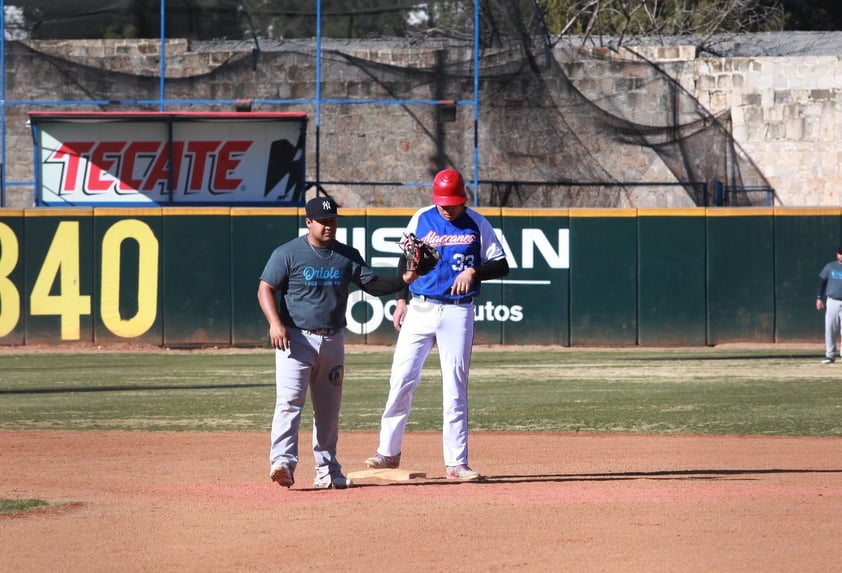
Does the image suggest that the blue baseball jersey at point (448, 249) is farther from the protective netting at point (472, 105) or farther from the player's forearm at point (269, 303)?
the protective netting at point (472, 105)

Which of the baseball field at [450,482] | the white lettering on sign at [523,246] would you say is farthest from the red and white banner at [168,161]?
the baseball field at [450,482]

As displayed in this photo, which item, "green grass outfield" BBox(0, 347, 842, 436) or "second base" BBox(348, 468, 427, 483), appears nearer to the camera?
"second base" BBox(348, 468, 427, 483)

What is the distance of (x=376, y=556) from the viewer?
5.86m

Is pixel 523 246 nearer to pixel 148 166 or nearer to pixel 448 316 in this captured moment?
pixel 148 166

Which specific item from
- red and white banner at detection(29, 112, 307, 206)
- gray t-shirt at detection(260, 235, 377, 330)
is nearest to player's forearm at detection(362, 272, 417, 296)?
gray t-shirt at detection(260, 235, 377, 330)

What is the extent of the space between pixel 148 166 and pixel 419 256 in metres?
17.0

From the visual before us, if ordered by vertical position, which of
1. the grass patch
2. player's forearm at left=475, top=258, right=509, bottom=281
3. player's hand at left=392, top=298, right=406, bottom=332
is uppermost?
player's forearm at left=475, top=258, right=509, bottom=281

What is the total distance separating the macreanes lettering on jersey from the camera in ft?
77.2

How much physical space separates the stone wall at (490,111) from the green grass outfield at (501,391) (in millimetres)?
7038

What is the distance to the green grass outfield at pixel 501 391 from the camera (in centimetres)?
1188

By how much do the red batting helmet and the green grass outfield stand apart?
158 inches

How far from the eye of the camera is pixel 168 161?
23609 millimetres

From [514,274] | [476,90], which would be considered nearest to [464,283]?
[514,274]

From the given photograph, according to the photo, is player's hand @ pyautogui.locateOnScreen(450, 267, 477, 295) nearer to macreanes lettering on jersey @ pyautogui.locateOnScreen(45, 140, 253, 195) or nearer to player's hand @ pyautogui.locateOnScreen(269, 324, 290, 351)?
player's hand @ pyautogui.locateOnScreen(269, 324, 290, 351)
